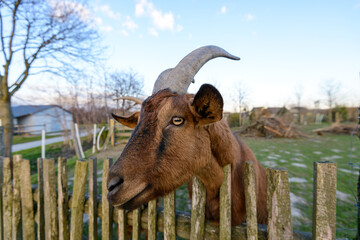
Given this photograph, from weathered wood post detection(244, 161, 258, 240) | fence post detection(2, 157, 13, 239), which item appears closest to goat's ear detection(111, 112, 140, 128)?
weathered wood post detection(244, 161, 258, 240)

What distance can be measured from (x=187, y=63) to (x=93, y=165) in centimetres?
154

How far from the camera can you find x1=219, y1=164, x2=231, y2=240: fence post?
57.6 inches

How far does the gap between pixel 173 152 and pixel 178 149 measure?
0.04 m

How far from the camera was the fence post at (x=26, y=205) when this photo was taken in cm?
240

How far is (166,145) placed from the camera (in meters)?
1.32

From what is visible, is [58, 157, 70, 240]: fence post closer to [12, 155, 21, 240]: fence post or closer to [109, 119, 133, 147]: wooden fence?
[12, 155, 21, 240]: fence post

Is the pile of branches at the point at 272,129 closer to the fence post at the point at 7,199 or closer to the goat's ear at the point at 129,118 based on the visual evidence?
the goat's ear at the point at 129,118

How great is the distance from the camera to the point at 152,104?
56.1 inches

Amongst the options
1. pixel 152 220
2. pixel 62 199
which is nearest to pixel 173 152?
pixel 152 220

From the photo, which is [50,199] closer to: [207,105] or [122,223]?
[122,223]

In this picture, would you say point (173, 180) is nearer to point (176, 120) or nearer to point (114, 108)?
point (176, 120)

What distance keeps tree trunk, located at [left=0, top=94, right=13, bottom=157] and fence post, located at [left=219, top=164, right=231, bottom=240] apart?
20.1ft

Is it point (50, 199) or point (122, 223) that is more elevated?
point (50, 199)

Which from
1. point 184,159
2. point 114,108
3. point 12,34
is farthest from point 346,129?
point 12,34
